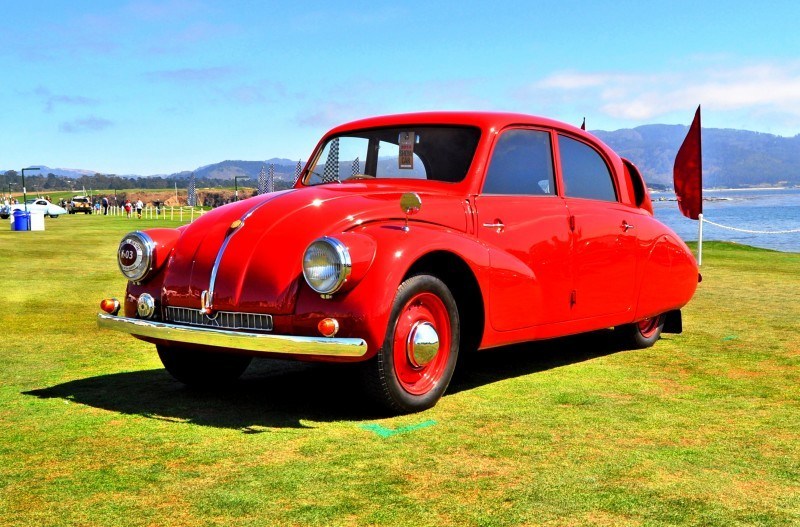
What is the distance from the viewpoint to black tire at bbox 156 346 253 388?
5332 millimetres

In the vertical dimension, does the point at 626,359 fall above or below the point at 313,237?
below

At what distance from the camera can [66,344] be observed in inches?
274

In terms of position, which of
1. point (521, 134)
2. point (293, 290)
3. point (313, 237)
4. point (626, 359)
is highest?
point (521, 134)

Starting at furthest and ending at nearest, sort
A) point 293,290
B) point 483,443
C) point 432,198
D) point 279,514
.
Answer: point 432,198 → point 293,290 → point 483,443 → point 279,514

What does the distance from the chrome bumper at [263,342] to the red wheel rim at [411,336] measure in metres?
0.36

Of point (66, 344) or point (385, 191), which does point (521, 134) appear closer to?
point (385, 191)

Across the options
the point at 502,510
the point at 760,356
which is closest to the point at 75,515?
the point at 502,510

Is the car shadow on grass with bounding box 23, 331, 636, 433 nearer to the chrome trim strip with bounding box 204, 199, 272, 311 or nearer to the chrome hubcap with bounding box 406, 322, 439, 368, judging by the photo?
the chrome hubcap with bounding box 406, 322, 439, 368

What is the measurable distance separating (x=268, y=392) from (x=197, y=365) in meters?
0.50

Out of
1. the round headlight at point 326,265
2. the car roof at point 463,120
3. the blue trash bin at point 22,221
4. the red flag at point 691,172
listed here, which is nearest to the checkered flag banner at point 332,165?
the car roof at point 463,120

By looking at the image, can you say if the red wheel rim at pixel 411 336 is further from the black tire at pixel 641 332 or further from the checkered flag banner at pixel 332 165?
the black tire at pixel 641 332

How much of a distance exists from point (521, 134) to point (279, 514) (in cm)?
355

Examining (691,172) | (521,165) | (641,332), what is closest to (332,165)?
(521,165)

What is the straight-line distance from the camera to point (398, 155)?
19.0ft
